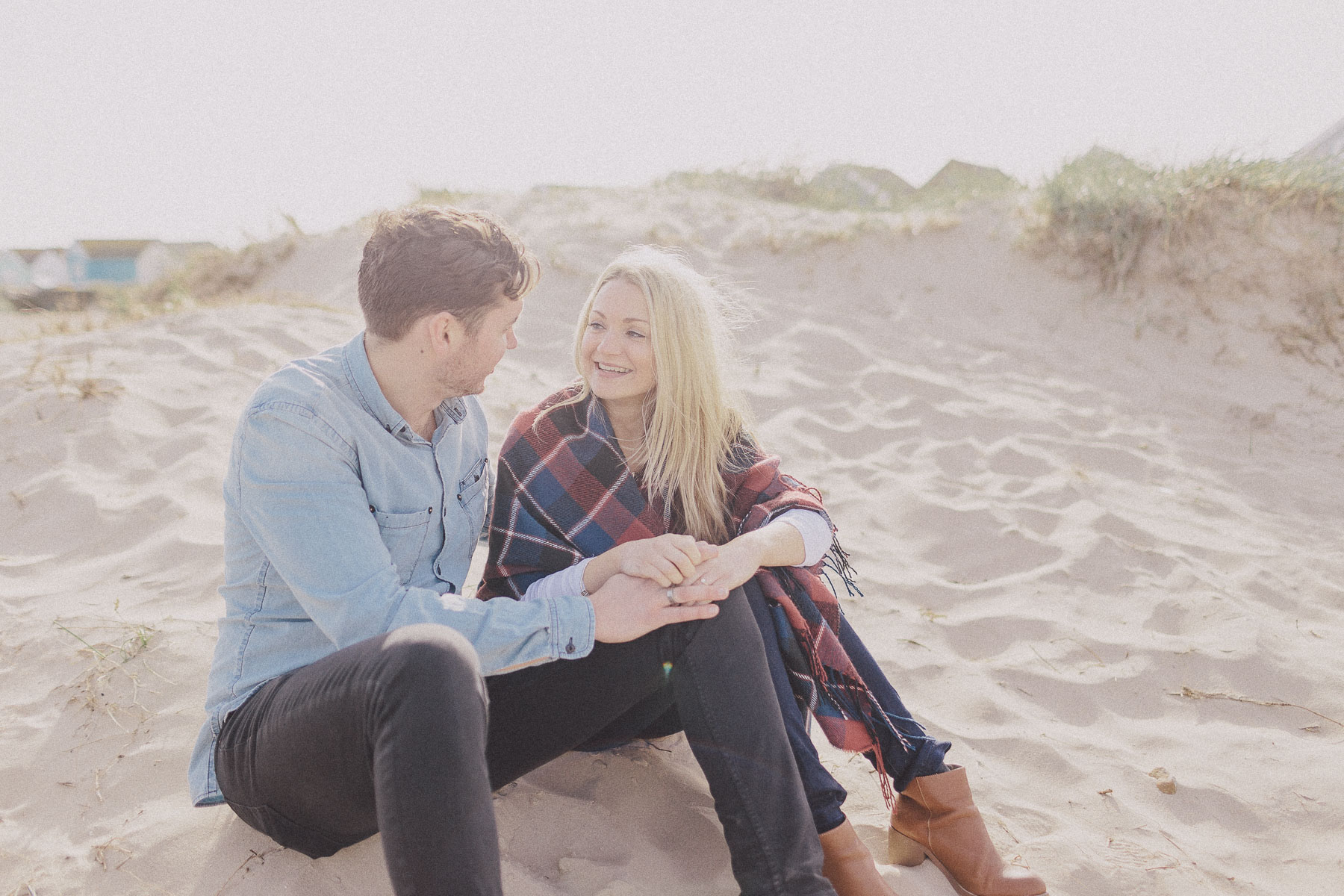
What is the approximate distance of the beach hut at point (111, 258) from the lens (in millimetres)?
28062

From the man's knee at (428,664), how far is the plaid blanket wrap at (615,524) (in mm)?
741

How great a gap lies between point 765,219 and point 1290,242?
12.6ft

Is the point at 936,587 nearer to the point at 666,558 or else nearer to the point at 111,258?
the point at 666,558

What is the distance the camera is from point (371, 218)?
1993 millimetres

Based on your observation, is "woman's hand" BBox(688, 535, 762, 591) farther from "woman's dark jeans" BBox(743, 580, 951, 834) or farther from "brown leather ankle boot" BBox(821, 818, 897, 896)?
"brown leather ankle boot" BBox(821, 818, 897, 896)

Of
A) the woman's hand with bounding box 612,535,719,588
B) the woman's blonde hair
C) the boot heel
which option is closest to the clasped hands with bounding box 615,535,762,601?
the woman's hand with bounding box 612,535,719,588

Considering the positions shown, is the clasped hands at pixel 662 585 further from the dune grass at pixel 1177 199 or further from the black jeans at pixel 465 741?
the dune grass at pixel 1177 199

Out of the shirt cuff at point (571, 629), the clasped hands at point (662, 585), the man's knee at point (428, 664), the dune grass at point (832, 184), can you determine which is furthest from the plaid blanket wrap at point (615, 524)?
the dune grass at point (832, 184)

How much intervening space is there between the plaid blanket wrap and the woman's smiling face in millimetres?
88

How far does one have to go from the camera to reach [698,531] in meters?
2.38

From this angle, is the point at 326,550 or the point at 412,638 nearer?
the point at 412,638

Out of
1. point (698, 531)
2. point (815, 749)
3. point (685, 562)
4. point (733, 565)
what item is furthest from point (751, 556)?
point (815, 749)

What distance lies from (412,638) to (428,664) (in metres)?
0.06

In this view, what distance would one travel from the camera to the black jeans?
4.52 ft
